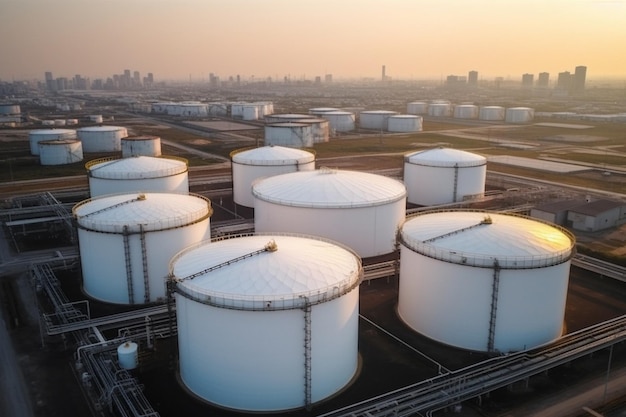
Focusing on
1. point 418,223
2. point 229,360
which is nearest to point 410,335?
point 418,223

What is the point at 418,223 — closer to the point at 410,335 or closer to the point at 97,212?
the point at 410,335

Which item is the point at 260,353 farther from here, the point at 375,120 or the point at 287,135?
the point at 375,120

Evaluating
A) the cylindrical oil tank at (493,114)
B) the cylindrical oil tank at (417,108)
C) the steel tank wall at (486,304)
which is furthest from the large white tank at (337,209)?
the cylindrical oil tank at (417,108)

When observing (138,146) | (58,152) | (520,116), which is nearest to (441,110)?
(520,116)

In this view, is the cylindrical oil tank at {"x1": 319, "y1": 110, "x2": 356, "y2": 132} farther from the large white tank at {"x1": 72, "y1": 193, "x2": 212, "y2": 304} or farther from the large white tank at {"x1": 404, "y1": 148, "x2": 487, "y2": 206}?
the large white tank at {"x1": 72, "y1": 193, "x2": 212, "y2": 304}

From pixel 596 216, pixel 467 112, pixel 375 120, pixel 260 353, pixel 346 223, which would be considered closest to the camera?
pixel 260 353

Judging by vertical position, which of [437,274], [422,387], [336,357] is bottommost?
[422,387]
